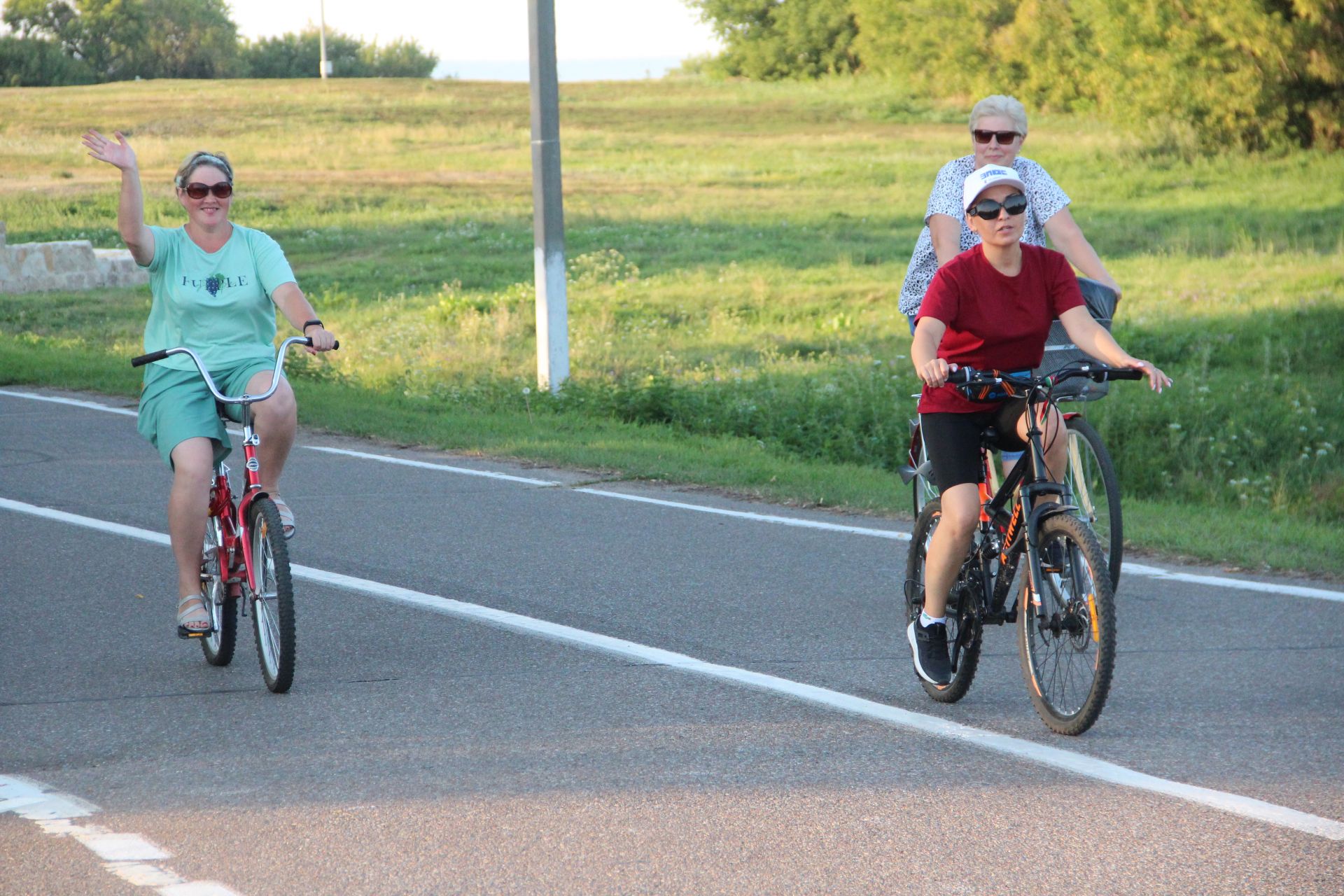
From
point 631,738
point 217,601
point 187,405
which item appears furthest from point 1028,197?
point 217,601

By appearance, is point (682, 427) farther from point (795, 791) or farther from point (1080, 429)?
point (795, 791)

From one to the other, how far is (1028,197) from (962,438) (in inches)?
62.9

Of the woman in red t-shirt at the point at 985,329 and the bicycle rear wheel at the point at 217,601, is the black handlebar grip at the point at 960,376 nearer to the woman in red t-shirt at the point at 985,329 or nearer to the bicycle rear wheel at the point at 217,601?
the woman in red t-shirt at the point at 985,329

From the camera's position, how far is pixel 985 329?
17.6 ft

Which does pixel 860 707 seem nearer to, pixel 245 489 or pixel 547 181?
pixel 245 489

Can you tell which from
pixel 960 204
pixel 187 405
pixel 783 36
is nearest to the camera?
pixel 187 405

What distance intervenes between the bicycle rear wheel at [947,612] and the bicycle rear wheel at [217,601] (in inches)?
97.8

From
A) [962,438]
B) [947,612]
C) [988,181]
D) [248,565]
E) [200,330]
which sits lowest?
[947,612]

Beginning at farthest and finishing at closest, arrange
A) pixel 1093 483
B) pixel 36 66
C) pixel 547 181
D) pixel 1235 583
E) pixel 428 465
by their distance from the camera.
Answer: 1. pixel 36 66
2. pixel 547 181
3. pixel 428 465
4. pixel 1235 583
5. pixel 1093 483

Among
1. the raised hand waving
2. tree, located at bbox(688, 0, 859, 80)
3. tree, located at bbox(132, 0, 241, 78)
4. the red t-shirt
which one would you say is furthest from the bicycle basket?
tree, located at bbox(132, 0, 241, 78)

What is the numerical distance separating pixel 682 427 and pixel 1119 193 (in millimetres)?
24767

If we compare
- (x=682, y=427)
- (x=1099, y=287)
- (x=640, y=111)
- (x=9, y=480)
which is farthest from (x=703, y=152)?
(x=1099, y=287)

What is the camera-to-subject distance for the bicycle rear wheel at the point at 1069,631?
4871 mm

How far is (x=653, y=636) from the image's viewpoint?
6555mm
